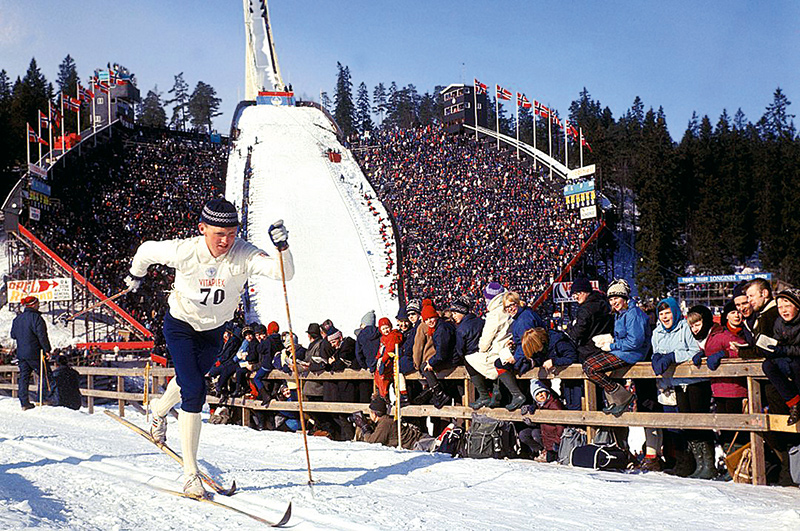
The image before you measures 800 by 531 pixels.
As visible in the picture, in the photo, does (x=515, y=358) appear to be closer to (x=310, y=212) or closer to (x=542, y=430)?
(x=542, y=430)

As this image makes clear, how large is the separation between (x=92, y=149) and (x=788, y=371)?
56771 mm

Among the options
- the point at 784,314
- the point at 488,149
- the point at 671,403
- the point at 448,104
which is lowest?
the point at 671,403

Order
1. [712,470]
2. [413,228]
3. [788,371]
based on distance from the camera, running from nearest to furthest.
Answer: [788,371], [712,470], [413,228]

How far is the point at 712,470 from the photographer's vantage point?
6.62 m

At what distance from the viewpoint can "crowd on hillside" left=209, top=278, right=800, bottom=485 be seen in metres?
6.41

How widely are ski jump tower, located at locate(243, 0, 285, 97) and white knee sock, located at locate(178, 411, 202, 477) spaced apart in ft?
296

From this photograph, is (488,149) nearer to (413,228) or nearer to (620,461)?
(413,228)

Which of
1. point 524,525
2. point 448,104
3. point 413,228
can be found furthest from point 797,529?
point 448,104

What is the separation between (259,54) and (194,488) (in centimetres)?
10014

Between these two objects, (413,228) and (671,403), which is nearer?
(671,403)

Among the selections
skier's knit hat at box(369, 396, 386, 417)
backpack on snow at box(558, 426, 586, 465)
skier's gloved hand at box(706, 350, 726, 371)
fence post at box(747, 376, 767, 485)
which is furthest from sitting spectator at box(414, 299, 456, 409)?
fence post at box(747, 376, 767, 485)

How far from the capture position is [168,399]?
6.05m

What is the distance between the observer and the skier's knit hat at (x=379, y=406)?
941 cm

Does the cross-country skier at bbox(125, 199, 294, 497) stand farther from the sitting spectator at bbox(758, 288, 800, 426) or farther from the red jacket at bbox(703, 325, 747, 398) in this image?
the red jacket at bbox(703, 325, 747, 398)
